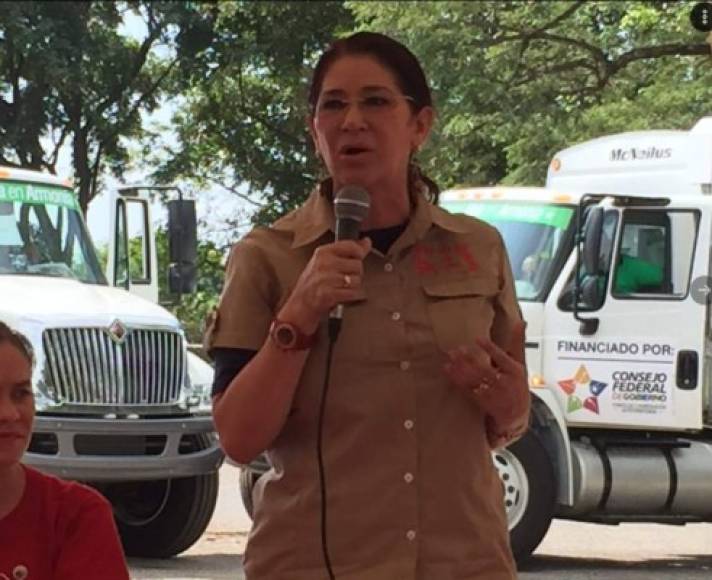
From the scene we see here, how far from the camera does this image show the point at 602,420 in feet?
36.8

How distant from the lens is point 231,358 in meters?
3.00

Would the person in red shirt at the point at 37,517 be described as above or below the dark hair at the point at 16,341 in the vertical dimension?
below

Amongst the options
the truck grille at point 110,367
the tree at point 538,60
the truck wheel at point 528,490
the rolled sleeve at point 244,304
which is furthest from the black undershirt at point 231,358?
the tree at point 538,60

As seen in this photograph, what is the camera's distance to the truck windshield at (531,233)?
11438mm

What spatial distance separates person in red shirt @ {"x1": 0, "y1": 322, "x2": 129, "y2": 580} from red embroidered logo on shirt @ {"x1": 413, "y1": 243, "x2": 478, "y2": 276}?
2.31ft

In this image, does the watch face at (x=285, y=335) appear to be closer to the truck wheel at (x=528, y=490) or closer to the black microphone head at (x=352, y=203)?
the black microphone head at (x=352, y=203)

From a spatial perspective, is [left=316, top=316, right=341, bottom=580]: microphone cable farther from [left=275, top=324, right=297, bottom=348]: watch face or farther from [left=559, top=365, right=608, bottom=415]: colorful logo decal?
[left=559, top=365, right=608, bottom=415]: colorful logo decal

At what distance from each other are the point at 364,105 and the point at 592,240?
828cm

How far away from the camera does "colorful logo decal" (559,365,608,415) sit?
36.7 ft

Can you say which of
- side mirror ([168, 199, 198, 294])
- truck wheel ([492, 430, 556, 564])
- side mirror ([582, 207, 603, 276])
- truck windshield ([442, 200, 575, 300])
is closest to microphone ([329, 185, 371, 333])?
truck wheel ([492, 430, 556, 564])

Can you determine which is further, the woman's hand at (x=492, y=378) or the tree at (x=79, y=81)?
the tree at (x=79, y=81)

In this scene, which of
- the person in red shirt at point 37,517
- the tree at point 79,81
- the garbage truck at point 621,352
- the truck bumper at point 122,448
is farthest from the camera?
the tree at point 79,81

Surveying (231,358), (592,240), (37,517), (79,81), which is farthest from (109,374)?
(79,81)

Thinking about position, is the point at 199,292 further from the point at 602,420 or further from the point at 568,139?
the point at 602,420
